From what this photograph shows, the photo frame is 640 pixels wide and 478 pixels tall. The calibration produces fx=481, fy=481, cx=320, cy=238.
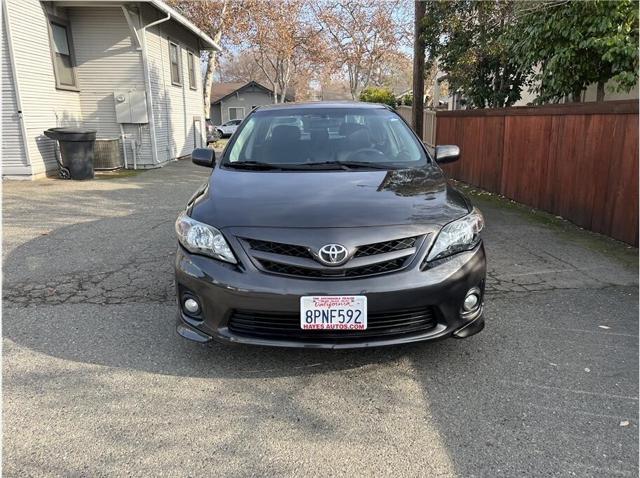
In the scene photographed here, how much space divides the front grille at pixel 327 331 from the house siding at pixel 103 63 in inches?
424

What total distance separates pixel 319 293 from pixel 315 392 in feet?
1.96

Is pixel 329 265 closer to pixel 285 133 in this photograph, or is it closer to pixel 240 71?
pixel 285 133

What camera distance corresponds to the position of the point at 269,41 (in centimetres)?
3016

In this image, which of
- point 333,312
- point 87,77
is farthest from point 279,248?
point 87,77

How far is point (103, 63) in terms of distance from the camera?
11.6 metres

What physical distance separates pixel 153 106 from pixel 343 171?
10.3 metres

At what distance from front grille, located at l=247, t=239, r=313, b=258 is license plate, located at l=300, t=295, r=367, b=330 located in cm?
25

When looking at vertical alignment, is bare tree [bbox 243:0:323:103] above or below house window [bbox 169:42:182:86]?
above

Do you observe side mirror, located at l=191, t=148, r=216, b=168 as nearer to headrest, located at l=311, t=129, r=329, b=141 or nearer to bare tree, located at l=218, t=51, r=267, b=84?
headrest, located at l=311, t=129, r=329, b=141

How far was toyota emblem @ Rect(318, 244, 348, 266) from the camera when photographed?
8.41ft

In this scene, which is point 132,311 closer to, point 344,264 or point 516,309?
point 344,264

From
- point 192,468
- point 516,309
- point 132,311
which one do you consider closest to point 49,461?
point 192,468

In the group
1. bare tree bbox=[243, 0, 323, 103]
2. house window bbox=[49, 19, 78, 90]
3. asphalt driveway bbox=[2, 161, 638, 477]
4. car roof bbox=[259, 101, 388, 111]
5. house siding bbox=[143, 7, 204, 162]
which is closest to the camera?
asphalt driveway bbox=[2, 161, 638, 477]

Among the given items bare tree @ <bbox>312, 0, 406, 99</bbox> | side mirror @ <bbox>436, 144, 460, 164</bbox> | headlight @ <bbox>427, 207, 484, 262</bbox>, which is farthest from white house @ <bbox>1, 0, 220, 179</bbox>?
bare tree @ <bbox>312, 0, 406, 99</bbox>
